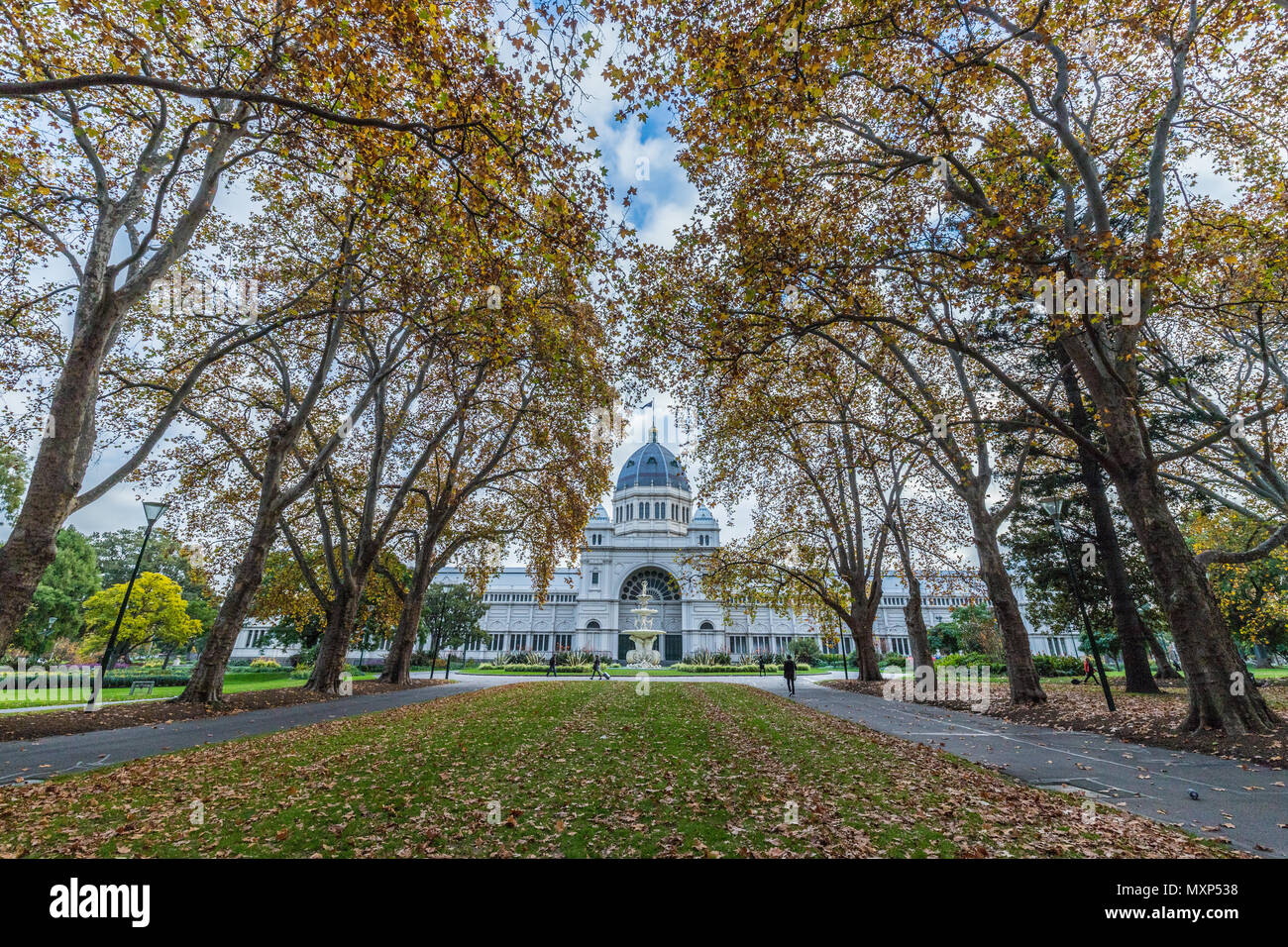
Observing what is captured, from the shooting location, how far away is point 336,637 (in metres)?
19.3

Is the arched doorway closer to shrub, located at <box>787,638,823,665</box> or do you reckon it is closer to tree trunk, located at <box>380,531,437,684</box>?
shrub, located at <box>787,638,823,665</box>

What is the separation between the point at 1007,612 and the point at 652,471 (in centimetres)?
6207

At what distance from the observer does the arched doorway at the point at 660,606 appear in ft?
215

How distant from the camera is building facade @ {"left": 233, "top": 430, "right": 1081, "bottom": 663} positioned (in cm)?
6538

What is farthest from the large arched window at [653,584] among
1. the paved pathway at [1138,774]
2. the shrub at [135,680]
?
the paved pathway at [1138,774]

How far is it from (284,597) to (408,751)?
20364 millimetres

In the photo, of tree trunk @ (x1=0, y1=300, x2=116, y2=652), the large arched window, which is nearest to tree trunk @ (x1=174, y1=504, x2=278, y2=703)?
tree trunk @ (x1=0, y1=300, x2=116, y2=652)

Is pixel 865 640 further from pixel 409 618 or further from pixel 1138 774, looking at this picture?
pixel 409 618

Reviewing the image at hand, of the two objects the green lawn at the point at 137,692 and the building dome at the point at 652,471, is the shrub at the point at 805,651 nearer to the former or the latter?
the building dome at the point at 652,471

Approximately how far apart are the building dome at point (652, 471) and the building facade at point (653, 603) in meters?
0.19

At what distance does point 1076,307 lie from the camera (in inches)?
370
